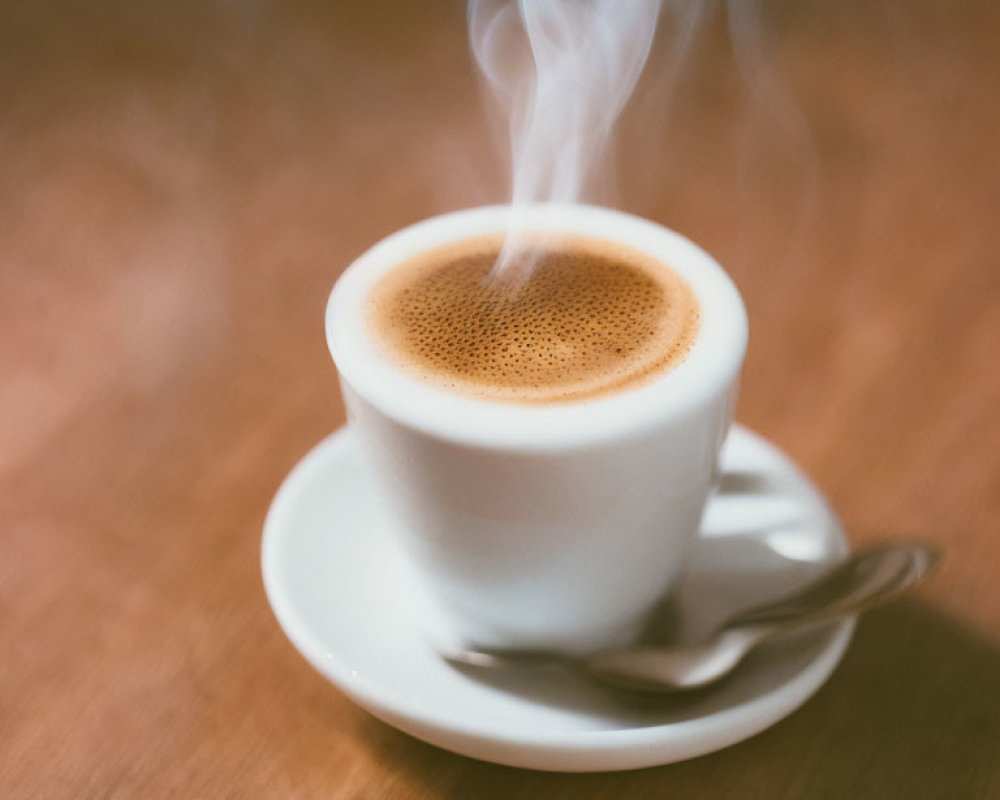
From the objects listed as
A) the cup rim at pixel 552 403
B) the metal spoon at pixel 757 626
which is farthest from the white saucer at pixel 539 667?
the cup rim at pixel 552 403

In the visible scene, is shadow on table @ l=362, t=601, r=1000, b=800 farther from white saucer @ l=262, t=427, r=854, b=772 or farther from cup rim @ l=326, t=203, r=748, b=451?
cup rim @ l=326, t=203, r=748, b=451

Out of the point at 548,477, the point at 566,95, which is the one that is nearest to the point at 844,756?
the point at 548,477

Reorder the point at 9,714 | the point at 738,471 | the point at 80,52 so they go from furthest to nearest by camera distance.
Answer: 1. the point at 80,52
2. the point at 738,471
3. the point at 9,714

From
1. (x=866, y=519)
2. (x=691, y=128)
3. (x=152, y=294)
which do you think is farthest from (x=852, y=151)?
(x=152, y=294)

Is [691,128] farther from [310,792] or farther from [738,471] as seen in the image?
[310,792]

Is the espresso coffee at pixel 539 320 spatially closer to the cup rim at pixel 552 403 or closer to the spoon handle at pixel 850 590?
the cup rim at pixel 552 403

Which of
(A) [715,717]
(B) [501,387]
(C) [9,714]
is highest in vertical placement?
(B) [501,387]
